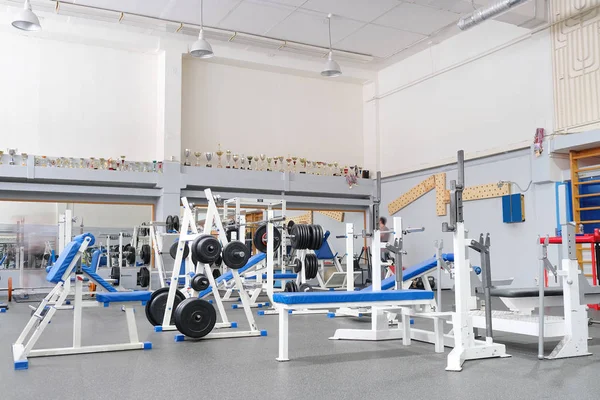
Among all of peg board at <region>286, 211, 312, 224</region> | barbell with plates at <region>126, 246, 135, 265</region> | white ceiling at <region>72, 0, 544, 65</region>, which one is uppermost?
white ceiling at <region>72, 0, 544, 65</region>

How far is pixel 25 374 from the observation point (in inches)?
149

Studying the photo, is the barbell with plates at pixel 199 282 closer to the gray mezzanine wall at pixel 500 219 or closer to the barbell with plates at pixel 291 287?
the barbell with plates at pixel 291 287

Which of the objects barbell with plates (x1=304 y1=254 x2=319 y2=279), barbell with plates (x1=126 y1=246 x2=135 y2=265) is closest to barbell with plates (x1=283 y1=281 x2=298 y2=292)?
barbell with plates (x1=304 y1=254 x2=319 y2=279)

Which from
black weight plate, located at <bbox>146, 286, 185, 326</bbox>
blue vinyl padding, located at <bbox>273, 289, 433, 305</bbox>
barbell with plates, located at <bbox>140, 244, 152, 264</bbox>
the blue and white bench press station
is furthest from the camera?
barbell with plates, located at <bbox>140, 244, 152, 264</bbox>

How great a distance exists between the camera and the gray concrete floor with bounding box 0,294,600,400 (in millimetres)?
3234

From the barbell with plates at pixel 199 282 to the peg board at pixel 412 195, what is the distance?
6948 mm

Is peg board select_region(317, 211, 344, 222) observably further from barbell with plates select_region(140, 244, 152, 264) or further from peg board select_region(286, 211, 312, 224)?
barbell with plates select_region(140, 244, 152, 264)

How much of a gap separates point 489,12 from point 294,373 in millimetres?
6794

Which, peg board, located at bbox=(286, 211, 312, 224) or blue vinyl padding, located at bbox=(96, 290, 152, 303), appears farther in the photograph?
peg board, located at bbox=(286, 211, 312, 224)

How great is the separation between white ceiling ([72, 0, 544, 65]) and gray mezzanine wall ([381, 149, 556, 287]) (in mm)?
2804

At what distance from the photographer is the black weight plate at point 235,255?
17.6 ft

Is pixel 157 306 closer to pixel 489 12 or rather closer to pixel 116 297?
pixel 116 297

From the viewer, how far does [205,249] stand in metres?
5.22

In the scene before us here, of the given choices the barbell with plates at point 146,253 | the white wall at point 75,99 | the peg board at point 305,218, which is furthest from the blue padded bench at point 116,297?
the peg board at point 305,218
